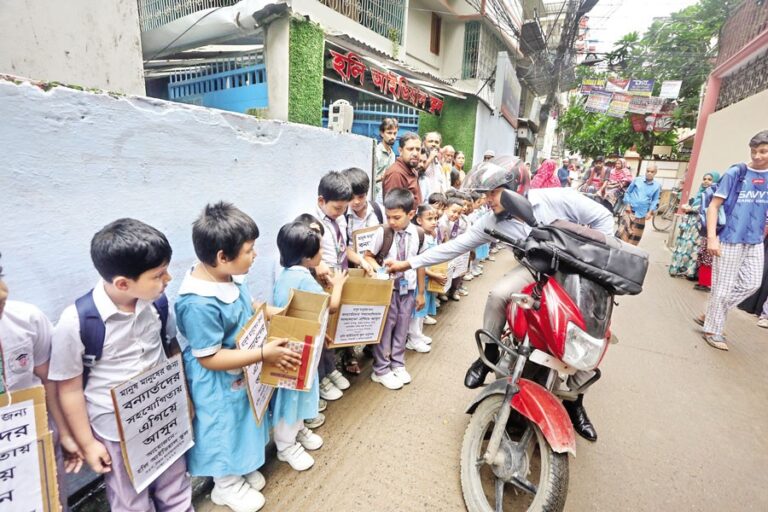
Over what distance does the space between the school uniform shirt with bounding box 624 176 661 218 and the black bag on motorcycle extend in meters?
6.49

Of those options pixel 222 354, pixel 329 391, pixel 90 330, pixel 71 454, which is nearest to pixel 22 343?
pixel 90 330

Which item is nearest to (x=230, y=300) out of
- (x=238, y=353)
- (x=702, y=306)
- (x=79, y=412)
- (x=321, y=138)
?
(x=238, y=353)

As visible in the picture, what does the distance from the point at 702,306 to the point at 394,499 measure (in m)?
5.30

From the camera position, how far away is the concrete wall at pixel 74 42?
2.07 m

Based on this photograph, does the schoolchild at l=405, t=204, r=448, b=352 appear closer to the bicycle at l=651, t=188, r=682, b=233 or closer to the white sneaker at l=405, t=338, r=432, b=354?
the white sneaker at l=405, t=338, r=432, b=354

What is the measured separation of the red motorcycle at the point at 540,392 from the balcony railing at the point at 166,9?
6442 mm

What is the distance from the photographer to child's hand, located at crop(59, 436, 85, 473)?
1334 millimetres

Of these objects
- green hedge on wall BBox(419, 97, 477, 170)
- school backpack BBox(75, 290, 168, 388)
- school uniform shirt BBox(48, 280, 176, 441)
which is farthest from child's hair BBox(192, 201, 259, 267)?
green hedge on wall BBox(419, 97, 477, 170)

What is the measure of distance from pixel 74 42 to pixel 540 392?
333 centimetres

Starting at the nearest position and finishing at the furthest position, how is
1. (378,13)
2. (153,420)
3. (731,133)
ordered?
1. (153,420)
2. (731,133)
3. (378,13)

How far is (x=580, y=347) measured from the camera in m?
1.50

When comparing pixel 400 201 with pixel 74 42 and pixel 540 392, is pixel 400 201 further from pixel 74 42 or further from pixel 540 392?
pixel 74 42

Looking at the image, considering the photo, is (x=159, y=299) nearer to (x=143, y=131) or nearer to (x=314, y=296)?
(x=314, y=296)

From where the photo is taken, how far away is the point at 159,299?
1577 mm
